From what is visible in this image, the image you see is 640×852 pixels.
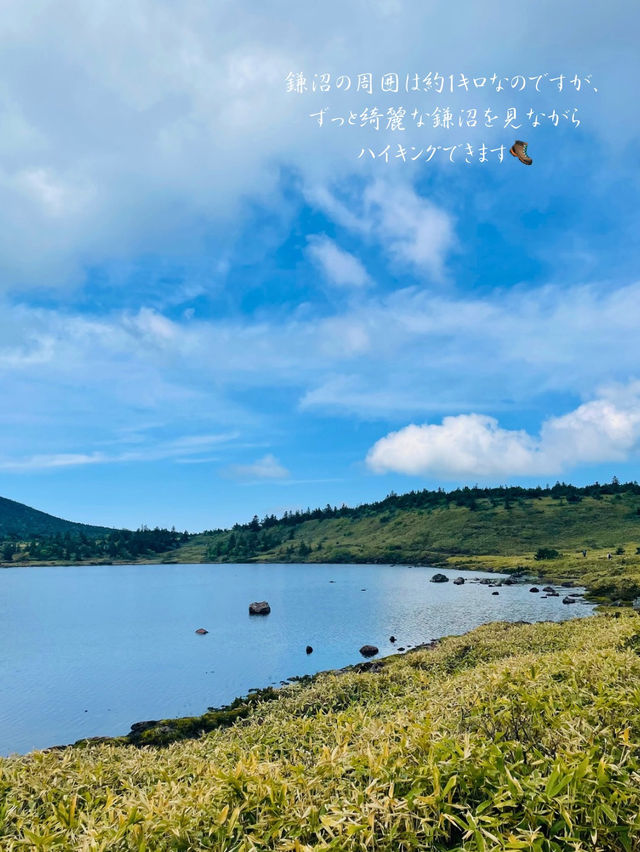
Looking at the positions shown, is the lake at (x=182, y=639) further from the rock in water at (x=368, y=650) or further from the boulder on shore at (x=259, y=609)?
the boulder on shore at (x=259, y=609)

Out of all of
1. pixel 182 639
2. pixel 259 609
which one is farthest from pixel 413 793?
pixel 259 609

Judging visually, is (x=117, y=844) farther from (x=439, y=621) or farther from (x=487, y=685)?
(x=439, y=621)

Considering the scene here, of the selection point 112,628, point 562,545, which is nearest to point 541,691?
point 112,628

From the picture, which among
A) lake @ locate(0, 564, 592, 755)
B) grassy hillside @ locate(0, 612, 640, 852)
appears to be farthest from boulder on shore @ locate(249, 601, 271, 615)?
grassy hillside @ locate(0, 612, 640, 852)

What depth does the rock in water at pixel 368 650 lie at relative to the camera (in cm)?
5369

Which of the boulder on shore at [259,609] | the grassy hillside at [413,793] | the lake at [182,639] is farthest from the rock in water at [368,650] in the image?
the grassy hillside at [413,793]

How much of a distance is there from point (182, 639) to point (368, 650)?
2758cm

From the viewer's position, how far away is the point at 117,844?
5.89m

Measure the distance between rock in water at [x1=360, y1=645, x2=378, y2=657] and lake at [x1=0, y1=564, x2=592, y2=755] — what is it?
98 cm

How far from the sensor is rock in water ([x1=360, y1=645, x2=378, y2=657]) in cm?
5369

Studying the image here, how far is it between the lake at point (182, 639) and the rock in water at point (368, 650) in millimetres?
976

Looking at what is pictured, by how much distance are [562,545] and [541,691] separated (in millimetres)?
210464

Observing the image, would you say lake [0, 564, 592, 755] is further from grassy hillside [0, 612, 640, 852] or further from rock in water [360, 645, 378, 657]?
grassy hillside [0, 612, 640, 852]

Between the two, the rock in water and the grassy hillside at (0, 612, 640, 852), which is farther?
the rock in water
